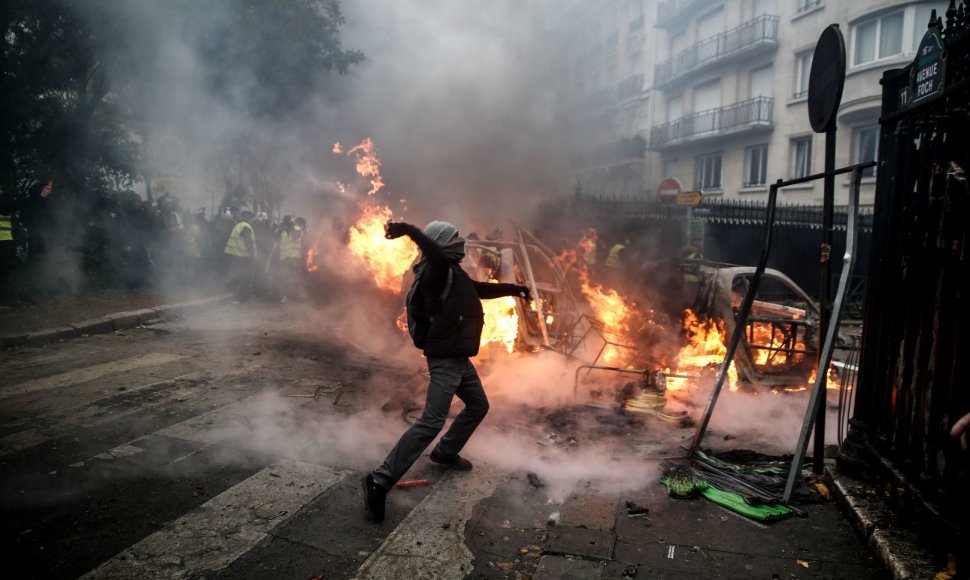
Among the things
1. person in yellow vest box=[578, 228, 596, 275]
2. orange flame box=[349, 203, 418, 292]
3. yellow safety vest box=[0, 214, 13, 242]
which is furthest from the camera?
person in yellow vest box=[578, 228, 596, 275]

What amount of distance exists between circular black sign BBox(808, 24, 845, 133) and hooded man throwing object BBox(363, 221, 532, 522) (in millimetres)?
2322

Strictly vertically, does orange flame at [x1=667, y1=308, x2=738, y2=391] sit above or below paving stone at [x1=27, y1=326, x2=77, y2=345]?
above

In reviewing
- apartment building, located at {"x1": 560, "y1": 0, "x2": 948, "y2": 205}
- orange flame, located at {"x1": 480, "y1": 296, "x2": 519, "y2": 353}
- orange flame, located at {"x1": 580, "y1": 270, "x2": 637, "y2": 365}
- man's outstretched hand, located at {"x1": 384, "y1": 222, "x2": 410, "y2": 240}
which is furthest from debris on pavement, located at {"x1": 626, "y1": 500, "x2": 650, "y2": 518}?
apartment building, located at {"x1": 560, "y1": 0, "x2": 948, "y2": 205}

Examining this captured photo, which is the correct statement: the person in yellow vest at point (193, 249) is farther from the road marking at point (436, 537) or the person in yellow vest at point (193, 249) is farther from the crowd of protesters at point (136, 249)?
the road marking at point (436, 537)

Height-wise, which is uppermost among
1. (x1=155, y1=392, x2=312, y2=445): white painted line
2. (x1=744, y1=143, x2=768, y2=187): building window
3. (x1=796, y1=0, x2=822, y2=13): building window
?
(x1=796, y1=0, x2=822, y2=13): building window

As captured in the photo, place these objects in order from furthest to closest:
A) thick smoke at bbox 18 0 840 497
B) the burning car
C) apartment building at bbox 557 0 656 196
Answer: apartment building at bbox 557 0 656 196, thick smoke at bbox 18 0 840 497, the burning car

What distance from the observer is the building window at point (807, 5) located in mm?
18312

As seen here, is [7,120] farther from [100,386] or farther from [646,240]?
[646,240]

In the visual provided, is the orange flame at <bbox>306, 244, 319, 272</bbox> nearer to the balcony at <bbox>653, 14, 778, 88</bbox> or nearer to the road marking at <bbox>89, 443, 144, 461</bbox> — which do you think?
the road marking at <bbox>89, 443, 144, 461</bbox>

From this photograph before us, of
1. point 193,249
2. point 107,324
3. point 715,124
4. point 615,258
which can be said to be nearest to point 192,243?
point 193,249

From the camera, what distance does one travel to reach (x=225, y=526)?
10.4ft

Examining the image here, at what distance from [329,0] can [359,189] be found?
4978 mm

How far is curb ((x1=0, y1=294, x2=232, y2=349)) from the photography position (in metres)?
7.16

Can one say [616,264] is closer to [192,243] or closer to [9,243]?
[192,243]
